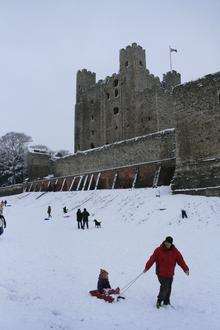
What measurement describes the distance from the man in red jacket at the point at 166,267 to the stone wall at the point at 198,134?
18.6 metres

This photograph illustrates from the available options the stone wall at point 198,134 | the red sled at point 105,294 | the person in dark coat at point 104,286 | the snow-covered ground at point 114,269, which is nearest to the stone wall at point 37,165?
the stone wall at point 198,134

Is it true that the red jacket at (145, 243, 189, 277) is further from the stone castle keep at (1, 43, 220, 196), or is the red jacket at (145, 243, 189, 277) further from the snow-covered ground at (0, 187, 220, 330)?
the stone castle keep at (1, 43, 220, 196)

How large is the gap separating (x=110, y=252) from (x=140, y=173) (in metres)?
21.8

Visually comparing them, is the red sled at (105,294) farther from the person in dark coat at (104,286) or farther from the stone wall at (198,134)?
the stone wall at (198,134)

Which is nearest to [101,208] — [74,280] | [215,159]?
[215,159]

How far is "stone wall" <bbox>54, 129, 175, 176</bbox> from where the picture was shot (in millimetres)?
36875

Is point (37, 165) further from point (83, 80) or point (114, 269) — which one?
point (114, 269)

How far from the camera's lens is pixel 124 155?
41062mm

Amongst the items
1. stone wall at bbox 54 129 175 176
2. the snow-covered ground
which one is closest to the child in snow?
the snow-covered ground

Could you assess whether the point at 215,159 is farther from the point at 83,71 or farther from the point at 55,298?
the point at 83,71

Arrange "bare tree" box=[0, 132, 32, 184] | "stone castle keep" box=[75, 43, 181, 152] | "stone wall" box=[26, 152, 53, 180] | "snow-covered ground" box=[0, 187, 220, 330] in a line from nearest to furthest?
"snow-covered ground" box=[0, 187, 220, 330], "stone castle keep" box=[75, 43, 181, 152], "stone wall" box=[26, 152, 53, 180], "bare tree" box=[0, 132, 32, 184]

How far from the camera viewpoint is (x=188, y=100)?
2997cm

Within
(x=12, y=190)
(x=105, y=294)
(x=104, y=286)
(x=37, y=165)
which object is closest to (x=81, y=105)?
(x=37, y=165)

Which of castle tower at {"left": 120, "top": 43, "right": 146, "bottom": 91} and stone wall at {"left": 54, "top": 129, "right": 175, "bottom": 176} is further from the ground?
castle tower at {"left": 120, "top": 43, "right": 146, "bottom": 91}
